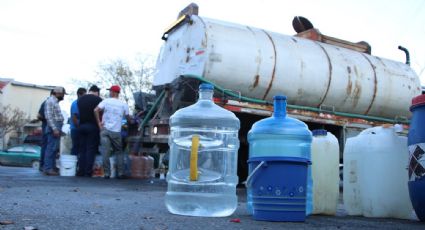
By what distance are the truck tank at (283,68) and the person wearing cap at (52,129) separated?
2.20 meters

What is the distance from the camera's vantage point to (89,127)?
10.3 m

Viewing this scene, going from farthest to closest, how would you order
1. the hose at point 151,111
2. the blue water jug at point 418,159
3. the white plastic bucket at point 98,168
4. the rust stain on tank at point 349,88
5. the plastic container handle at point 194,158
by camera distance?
the white plastic bucket at point 98,168 → the rust stain on tank at point 349,88 → the hose at point 151,111 → the blue water jug at point 418,159 → the plastic container handle at point 194,158

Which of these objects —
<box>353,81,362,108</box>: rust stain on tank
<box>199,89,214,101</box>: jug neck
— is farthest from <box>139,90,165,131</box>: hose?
<box>199,89,214,101</box>: jug neck

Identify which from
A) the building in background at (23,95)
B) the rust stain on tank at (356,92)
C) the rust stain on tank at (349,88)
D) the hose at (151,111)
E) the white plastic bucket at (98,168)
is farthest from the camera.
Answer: the building in background at (23,95)

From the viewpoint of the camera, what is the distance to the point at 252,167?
3791 millimetres

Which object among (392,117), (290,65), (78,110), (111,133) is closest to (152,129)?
(111,133)

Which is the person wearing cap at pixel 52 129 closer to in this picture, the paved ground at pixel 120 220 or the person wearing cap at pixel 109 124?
the person wearing cap at pixel 109 124

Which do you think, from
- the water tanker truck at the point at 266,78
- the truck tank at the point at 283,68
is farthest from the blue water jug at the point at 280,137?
the truck tank at the point at 283,68

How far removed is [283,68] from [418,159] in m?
5.40

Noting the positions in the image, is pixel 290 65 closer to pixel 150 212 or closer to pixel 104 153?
pixel 104 153

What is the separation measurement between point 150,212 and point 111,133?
5.93 m

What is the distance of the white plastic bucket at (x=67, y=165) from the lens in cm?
1034

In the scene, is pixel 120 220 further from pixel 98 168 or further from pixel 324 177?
pixel 98 168

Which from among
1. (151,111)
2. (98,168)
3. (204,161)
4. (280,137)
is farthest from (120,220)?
(98,168)
